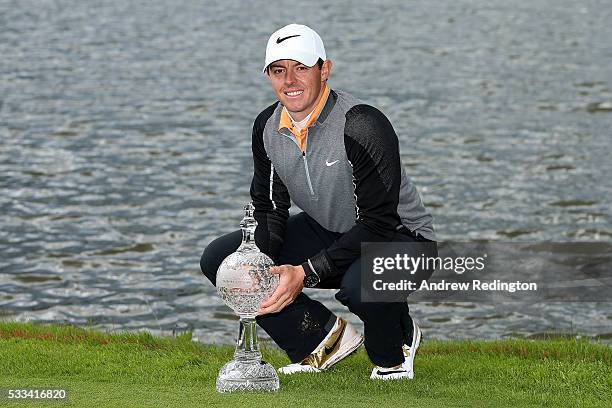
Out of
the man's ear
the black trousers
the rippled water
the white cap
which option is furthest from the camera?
the rippled water

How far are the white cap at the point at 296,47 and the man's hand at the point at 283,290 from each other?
A: 4.75 ft

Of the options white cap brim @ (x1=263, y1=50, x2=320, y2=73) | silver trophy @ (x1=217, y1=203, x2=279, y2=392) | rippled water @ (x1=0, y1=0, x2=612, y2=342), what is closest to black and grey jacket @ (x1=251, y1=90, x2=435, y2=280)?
white cap brim @ (x1=263, y1=50, x2=320, y2=73)

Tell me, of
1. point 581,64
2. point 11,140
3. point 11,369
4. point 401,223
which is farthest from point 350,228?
point 581,64

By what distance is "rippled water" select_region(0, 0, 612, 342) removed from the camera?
15055 mm

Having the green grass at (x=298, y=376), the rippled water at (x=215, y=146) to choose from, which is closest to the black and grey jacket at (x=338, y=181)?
the green grass at (x=298, y=376)

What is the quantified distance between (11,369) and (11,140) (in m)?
16.0

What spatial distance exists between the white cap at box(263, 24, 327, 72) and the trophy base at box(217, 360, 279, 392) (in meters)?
2.12

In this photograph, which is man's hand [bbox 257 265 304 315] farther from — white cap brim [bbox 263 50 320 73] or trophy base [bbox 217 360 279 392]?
white cap brim [bbox 263 50 320 73]

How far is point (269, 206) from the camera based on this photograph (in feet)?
30.7

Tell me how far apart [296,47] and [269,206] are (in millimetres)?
1476

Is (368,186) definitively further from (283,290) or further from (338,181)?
(283,290)

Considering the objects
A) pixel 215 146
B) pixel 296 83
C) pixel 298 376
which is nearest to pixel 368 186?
pixel 296 83

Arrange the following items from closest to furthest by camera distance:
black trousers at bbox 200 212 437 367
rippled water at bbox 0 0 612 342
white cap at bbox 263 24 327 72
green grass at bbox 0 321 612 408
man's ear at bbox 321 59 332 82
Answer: green grass at bbox 0 321 612 408 → white cap at bbox 263 24 327 72 → man's ear at bbox 321 59 332 82 → black trousers at bbox 200 212 437 367 → rippled water at bbox 0 0 612 342

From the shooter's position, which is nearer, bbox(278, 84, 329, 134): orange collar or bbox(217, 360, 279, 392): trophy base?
bbox(217, 360, 279, 392): trophy base
